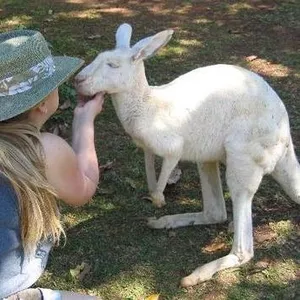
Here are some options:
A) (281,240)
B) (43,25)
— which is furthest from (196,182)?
(43,25)

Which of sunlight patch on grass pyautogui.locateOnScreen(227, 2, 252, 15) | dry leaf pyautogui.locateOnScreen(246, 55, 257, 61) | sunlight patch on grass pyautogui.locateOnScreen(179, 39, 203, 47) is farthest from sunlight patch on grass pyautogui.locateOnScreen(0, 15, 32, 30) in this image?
dry leaf pyautogui.locateOnScreen(246, 55, 257, 61)

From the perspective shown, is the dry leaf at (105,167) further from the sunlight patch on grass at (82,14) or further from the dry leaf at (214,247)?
the sunlight patch on grass at (82,14)

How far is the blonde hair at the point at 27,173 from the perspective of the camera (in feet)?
6.67

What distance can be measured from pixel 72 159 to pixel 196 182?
180cm

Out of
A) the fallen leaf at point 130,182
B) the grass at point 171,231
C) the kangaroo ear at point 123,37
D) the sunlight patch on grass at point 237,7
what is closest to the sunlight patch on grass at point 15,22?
the grass at point 171,231

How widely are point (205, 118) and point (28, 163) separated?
1.16 metres

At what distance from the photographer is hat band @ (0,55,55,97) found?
2037mm

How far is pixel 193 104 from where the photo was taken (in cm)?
304

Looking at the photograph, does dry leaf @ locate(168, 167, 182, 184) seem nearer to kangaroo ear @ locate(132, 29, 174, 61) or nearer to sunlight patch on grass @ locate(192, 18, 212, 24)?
kangaroo ear @ locate(132, 29, 174, 61)

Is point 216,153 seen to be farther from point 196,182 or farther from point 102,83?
point 196,182

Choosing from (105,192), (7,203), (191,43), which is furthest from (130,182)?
(191,43)

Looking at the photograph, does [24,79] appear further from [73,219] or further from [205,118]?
[73,219]

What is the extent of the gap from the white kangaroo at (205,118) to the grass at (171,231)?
0.17 meters

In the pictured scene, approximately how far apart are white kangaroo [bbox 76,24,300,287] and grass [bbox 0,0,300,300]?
6.6 inches
